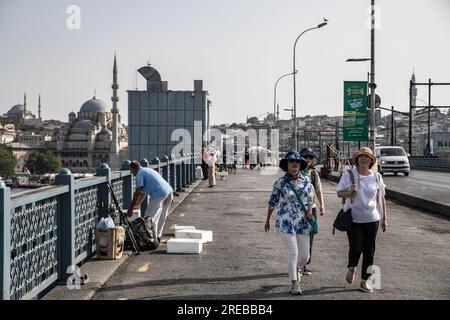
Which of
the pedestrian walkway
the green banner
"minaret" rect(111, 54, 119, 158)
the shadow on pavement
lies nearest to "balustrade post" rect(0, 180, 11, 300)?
the pedestrian walkway

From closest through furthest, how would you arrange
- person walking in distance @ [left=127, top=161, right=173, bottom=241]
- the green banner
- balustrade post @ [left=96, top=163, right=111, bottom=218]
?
balustrade post @ [left=96, top=163, right=111, bottom=218]
person walking in distance @ [left=127, top=161, right=173, bottom=241]
the green banner

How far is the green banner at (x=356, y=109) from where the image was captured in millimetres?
26109

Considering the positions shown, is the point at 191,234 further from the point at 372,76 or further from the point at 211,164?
the point at 211,164

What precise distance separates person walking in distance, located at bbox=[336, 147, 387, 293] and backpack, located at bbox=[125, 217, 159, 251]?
11.9ft

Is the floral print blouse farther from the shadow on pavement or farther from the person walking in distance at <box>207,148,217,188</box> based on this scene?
the person walking in distance at <box>207,148,217,188</box>

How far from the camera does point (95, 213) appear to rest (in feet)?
32.1

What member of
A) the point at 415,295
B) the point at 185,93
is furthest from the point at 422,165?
the point at 415,295

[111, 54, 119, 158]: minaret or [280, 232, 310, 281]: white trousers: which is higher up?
[111, 54, 119, 158]: minaret

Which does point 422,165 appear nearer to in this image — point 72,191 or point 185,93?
point 185,93

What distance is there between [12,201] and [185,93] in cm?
5231

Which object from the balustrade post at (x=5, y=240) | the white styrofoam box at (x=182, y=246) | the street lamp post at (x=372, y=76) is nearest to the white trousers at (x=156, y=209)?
the white styrofoam box at (x=182, y=246)

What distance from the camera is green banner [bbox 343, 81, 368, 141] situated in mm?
26109

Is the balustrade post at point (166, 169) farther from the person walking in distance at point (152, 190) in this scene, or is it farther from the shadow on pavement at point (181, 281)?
the shadow on pavement at point (181, 281)

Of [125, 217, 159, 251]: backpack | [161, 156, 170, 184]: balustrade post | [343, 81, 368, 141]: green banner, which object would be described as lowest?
[125, 217, 159, 251]: backpack
